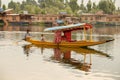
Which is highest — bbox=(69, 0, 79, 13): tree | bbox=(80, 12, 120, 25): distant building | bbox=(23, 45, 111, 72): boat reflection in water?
bbox=(69, 0, 79, 13): tree

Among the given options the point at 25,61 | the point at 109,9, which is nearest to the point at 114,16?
the point at 109,9

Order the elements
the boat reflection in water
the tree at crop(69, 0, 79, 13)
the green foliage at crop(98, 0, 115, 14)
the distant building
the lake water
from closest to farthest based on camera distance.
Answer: the lake water → the boat reflection in water → the distant building → the green foliage at crop(98, 0, 115, 14) → the tree at crop(69, 0, 79, 13)

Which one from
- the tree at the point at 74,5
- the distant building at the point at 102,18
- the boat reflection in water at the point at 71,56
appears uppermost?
the tree at the point at 74,5

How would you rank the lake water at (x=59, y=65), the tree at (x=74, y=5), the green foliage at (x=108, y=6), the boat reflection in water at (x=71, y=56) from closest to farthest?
1. the lake water at (x=59, y=65)
2. the boat reflection in water at (x=71, y=56)
3. the green foliage at (x=108, y=6)
4. the tree at (x=74, y=5)

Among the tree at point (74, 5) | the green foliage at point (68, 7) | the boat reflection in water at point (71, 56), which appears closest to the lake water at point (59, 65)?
the boat reflection in water at point (71, 56)

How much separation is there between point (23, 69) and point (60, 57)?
7.01m

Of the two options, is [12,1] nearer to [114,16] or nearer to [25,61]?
[114,16]

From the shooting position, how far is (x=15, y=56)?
103ft

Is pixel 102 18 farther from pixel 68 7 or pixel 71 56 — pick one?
pixel 71 56

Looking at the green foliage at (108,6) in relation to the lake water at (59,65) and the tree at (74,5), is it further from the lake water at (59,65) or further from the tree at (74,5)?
the lake water at (59,65)

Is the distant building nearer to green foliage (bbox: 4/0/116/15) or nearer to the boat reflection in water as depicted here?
green foliage (bbox: 4/0/116/15)

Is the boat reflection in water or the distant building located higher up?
the boat reflection in water

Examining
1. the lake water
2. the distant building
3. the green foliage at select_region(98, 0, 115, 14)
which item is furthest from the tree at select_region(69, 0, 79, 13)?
the lake water

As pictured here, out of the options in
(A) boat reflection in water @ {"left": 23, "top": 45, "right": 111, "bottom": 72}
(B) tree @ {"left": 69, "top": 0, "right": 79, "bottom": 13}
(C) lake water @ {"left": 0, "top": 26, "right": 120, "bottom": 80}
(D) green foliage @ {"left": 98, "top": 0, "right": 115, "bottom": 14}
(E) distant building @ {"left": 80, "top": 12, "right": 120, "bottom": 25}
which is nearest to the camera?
(C) lake water @ {"left": 0, "top": 26, "right": 120, "bottom": 80}
